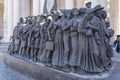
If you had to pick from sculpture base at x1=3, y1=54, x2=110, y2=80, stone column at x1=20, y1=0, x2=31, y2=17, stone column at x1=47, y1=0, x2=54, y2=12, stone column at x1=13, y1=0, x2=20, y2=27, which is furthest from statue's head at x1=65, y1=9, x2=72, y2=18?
stone column at x1=20, y1=0, x2=31, y2=17

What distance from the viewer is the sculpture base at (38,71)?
582 centimetres

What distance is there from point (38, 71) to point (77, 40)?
1833mm

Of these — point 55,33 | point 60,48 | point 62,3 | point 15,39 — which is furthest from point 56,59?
point 62,3

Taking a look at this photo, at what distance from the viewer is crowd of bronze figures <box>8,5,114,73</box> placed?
6000 millimetres

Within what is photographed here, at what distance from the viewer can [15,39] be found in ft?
34.0

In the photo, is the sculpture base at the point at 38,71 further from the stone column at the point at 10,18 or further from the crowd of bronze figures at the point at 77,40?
the stone column at the point at 10,18

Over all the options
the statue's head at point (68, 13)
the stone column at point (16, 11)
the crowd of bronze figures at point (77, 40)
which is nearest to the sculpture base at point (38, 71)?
the crowd of bronze figures at point (77, 40)

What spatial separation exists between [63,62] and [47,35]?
1.23m

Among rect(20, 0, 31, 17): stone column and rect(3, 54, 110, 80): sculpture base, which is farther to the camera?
rect(20, 0, 31, 17): stone column

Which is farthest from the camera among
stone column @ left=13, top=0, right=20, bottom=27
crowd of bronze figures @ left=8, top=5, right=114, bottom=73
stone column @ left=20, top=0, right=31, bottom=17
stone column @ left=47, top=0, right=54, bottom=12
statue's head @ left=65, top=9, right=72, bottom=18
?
stone column @ left=20, top=0, right=31, bottom=17

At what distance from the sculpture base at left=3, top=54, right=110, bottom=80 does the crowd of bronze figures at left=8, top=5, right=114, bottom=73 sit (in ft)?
0.56

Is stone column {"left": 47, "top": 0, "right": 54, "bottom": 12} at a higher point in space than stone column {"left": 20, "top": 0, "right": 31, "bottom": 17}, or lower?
lower

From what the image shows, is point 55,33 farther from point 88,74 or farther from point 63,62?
point 88,74

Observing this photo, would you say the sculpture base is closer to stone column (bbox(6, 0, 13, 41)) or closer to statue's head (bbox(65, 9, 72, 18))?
statue's head (bbox(65, 9, 72, 18))
